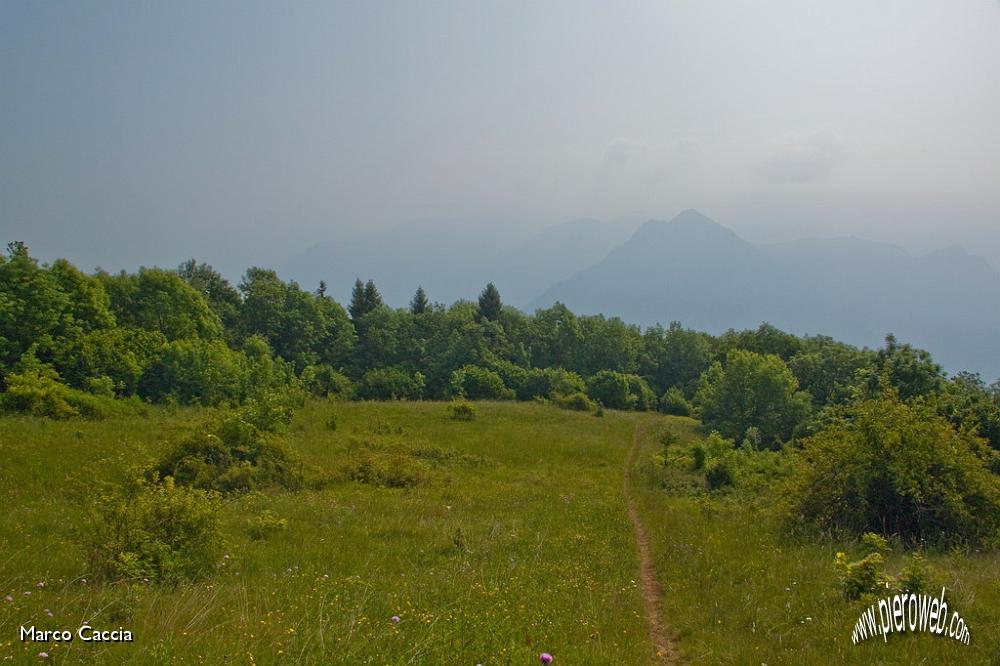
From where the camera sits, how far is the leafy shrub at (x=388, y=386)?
6712 cm

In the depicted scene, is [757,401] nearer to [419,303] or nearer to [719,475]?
[719,475]

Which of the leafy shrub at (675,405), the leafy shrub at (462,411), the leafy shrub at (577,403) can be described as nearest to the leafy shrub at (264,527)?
the leafy shrub at (462,411)

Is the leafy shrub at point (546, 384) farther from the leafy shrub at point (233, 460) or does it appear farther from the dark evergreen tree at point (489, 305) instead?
the leafy shrub at point (233, 460)

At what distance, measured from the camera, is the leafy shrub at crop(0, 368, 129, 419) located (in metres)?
27.1

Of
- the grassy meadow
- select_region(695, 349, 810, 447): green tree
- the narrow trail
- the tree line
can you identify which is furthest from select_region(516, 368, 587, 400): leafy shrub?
the narrow trail

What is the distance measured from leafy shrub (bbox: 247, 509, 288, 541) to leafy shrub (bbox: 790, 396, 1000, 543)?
12.1m

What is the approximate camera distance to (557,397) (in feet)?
198

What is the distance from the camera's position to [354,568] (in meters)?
9.95

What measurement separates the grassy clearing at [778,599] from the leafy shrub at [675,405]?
64620 mm

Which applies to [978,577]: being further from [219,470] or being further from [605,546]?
[219,470]

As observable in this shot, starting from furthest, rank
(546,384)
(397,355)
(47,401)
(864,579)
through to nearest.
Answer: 1. (397,355)
2. (546,384)
3. (47,401)
4. (864,579)

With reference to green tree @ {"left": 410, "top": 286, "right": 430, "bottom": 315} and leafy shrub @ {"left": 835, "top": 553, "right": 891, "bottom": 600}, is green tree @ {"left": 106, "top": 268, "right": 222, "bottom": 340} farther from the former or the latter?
leafy shrub @ {"left": 835, "top": 553, "right": 891, "bottom": 600}
